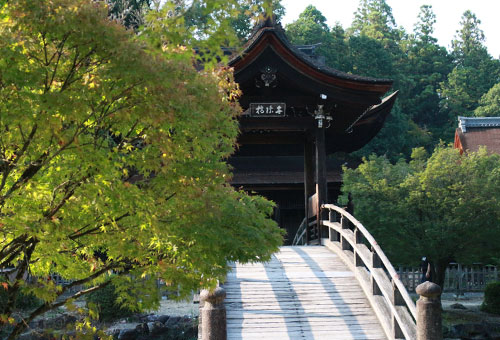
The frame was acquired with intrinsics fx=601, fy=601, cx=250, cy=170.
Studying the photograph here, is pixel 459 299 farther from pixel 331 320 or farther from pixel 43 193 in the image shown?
pixel 43 193

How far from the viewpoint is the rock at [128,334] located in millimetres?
17359

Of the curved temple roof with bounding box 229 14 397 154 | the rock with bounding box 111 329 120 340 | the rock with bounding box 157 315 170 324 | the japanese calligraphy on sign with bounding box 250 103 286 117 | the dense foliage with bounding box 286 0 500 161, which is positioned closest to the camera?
the curved temple roof with bounding box 229 14 397 154

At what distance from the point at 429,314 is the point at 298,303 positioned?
7.74 ft

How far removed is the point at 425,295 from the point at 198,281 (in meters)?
3.51

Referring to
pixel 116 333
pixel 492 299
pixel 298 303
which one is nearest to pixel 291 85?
pixel 298 303

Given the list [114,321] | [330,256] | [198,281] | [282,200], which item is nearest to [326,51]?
[282,200]

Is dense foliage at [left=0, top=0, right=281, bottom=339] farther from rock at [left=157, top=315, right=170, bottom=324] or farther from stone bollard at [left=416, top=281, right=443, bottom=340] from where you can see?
rock at [left=157, top=315, right=170, bottom=324]

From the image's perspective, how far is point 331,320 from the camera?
913cm

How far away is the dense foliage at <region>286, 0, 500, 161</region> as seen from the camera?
4053cm

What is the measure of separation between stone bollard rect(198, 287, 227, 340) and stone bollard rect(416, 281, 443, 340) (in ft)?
8.58

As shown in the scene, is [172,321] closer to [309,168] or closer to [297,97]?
[309,168]

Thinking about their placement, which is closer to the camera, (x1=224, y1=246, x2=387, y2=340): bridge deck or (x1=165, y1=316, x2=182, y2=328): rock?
(x1=224, y1=246, x2=387, y2=340): bridge deck

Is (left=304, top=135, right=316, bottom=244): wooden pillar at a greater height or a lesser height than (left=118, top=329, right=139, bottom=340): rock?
greater

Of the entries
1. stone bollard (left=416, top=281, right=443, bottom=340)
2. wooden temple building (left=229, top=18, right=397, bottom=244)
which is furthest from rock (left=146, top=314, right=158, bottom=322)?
stone bollard (left=416, top=281, right=443, bottom=340)
